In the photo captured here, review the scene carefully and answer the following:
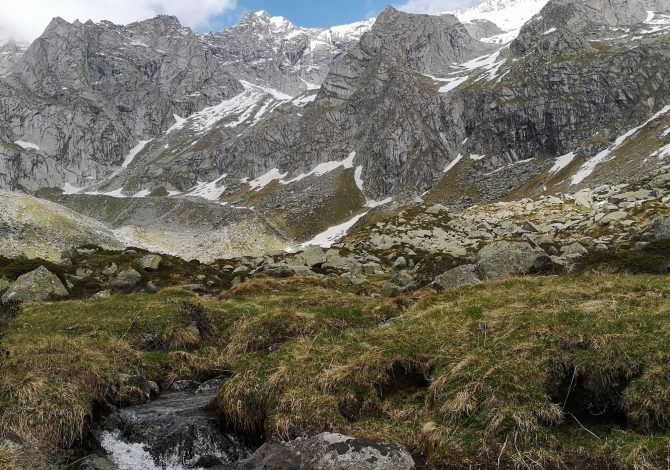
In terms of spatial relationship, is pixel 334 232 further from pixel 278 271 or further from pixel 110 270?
pixel 110 270

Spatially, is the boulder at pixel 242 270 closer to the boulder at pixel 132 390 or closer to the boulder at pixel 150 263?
the boulder at pixel 150 263

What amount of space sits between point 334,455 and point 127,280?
32353mm

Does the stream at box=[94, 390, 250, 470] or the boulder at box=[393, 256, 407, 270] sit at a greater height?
the stream at box=[94, 390, 250, 470]

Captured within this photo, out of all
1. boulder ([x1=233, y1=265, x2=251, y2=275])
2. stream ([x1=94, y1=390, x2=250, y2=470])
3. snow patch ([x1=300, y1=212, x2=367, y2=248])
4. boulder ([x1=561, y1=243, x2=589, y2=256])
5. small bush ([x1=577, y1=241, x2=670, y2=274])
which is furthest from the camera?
snow patch ([x1=300, y1=212, x2=367, y2=248])

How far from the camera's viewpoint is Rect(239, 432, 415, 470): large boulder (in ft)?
31.7

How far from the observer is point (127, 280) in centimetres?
3788

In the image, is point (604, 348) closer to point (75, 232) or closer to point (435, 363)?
point (435, 363)

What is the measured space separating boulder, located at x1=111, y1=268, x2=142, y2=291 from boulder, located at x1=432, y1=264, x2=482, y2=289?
23.5 m

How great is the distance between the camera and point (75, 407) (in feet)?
41.5

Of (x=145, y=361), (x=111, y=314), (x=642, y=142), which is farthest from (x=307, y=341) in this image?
(x=642, y=142)

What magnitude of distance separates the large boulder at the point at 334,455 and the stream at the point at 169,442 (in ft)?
7.36

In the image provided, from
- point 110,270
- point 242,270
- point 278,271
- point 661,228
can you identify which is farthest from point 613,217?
point 110,270

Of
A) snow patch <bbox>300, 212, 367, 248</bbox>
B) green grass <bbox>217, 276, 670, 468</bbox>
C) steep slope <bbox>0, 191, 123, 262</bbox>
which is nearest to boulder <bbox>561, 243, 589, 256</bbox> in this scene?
green grass <bbox>217, 276, 670, 468</bbox>

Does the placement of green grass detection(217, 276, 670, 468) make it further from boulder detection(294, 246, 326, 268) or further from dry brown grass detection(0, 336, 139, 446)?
boulder detection(294, 246, 326, 268)
